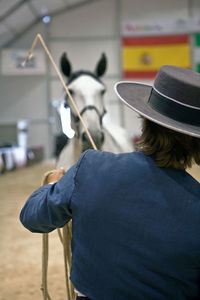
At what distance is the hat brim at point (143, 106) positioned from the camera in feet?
2.85

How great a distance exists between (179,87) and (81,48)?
1206 centimetres

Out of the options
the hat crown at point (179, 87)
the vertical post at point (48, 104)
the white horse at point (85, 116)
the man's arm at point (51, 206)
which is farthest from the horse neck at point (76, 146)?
the vertical post at point (48, 104)

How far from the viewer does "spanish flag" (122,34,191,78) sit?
39.6 ft

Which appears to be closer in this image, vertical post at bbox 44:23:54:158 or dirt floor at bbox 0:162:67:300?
dirt floor at bbox 0:162:67:300

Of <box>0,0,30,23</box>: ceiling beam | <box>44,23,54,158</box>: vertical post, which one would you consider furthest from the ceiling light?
<box>0,0,30,23</box>: ceiling beam

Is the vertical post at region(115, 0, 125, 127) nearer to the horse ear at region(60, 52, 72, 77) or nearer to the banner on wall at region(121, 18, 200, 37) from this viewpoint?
the banner on wall at region(121, 18, 200, 37)

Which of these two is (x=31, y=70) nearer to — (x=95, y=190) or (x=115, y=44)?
(x=115, y=44)

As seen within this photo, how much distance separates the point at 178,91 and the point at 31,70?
456 inches

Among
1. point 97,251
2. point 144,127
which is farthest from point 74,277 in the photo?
point 144,127

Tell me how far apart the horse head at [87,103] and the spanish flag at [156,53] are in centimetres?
943

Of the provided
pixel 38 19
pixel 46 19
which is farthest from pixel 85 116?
pixel 38 19

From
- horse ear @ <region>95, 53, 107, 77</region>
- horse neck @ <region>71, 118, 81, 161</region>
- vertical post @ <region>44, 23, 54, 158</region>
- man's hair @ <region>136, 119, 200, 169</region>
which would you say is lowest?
vertical post @ <region>44, 23, 54, 158</region>

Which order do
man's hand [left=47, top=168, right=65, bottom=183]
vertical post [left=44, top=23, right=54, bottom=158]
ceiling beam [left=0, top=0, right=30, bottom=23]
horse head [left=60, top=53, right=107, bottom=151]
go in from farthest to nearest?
vertical post [left=44, top=23, right=54, bottom=158] < ceiling beam [left=0, top=0, right=30, bottom=23] < horse head [left=60, top=53, right=107, bottom=151] < man's hand [left=47, top=168, right=65, bottom=183]

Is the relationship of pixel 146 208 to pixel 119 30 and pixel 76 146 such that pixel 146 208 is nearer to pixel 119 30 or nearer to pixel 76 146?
pixel 76 146
